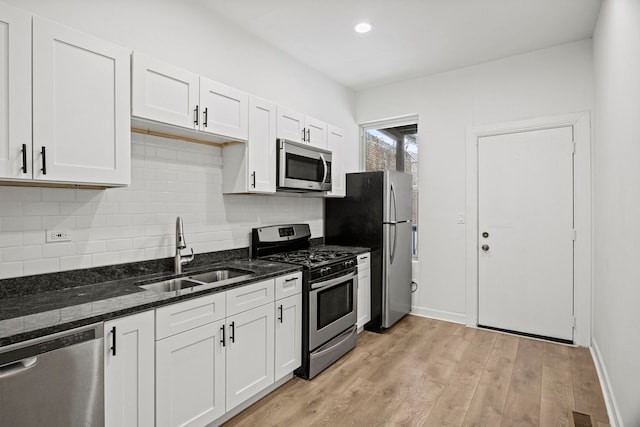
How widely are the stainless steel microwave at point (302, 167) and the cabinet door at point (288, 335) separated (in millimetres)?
1009

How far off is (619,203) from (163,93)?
287 cm

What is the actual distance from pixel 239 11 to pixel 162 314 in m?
2.39

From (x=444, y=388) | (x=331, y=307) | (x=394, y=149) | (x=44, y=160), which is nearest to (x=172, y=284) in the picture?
(x=44, y=160)

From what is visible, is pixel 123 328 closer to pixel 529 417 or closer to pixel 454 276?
pixel 529 417

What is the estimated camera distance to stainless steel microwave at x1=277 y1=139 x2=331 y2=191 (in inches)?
115

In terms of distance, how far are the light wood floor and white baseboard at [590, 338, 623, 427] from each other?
5 cm

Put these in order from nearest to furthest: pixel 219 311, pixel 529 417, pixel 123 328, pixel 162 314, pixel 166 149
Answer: pixel 123 328
pixel 162 314
pixel 219 311
pixel 529 417
pixel 166 149

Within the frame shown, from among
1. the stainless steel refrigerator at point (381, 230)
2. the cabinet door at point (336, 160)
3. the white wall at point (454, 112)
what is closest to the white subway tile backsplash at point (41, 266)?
the cabinet door at point (336, 160)

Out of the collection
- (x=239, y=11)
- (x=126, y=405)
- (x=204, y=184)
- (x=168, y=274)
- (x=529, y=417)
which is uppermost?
(x=239, y=11)

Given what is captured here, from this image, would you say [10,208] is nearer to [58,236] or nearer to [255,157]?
[58,236]

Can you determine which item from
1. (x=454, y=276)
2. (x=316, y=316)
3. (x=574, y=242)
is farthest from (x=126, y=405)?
(x=574, y=242)

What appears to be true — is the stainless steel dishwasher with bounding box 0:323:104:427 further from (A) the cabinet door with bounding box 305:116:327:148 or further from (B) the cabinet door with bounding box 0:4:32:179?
(A) the cabinet door with bounding box 305:116:327:148

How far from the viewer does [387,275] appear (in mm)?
3619

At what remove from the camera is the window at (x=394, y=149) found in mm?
4297
